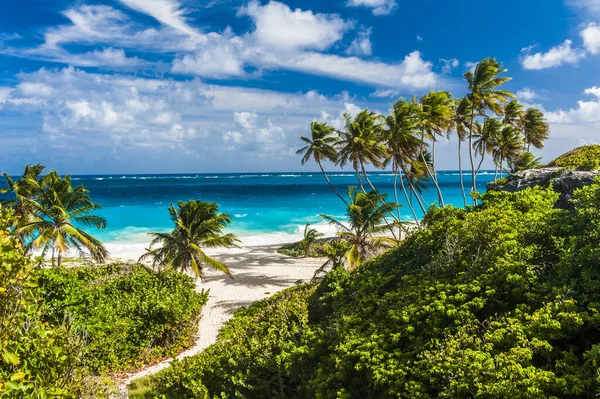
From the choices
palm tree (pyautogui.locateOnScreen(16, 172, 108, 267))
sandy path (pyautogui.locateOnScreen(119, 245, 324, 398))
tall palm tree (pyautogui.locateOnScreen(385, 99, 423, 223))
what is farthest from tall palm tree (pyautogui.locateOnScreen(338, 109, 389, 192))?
palm tree (pyautogui.locateOnScreen(16, 172, 108, 267))

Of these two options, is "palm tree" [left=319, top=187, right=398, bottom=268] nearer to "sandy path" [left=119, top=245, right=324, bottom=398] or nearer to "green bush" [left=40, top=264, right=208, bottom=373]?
"sandy path" [left=119, top=245, right=324, bottom=398]

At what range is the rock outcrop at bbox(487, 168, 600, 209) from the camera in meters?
11.0

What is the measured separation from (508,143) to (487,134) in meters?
3.33

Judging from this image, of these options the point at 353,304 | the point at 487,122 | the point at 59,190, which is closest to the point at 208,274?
the point at 59,190

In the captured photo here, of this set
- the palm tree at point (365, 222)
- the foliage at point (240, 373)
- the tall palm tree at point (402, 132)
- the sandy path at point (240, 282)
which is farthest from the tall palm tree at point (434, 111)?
the foliage at point (240, 373)

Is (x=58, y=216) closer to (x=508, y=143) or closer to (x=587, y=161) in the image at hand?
(x=587, y=161)

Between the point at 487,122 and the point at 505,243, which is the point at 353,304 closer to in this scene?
the point at 505,243

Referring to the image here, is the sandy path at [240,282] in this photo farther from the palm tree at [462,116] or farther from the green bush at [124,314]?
the palm tree at [462,116]

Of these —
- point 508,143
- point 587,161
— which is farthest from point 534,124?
point 587,161

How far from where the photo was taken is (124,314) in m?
13.1

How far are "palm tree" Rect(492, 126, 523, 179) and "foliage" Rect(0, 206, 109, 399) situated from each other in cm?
3393

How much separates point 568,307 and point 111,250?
3458 centimetres

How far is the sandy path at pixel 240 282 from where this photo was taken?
15289 millimetres

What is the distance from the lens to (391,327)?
682cm
